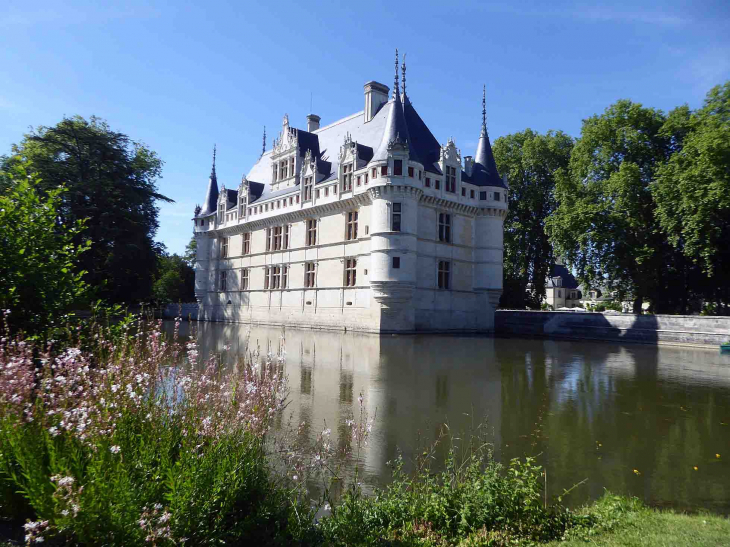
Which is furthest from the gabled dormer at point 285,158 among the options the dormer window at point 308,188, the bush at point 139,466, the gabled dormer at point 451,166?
the bush at point 139,466

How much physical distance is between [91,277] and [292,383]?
772 inches

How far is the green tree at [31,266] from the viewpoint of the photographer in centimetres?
677

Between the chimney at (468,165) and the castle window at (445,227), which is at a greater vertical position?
the chimney at (468,165)

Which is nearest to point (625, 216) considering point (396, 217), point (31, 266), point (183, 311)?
point (396, 217)

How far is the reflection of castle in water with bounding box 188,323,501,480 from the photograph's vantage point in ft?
24.1

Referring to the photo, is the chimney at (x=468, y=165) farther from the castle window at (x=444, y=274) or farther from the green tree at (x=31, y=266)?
the green tree at (x=31, y=266)

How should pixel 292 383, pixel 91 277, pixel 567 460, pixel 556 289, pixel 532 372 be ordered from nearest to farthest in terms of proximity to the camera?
1. pixel 567 460
2. pixel 292 383
3. pixel 532 372
4. pixel 91 277
5. pixel 556 289

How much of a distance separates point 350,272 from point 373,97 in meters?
13.9

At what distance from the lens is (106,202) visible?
26859 millimetres

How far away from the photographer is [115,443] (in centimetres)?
376

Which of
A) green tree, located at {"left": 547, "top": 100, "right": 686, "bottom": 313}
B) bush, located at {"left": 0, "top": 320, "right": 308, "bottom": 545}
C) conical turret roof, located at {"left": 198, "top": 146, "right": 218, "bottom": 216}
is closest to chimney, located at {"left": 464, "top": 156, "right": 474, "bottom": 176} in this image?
green tree, located at {"left": 547, "top": 100, "right": 686, "bottom": 313}

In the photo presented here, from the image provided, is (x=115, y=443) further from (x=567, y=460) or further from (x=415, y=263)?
(x=415, y=263)

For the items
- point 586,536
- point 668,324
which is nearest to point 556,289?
point 668,324

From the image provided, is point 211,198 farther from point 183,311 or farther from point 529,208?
point 529,208
